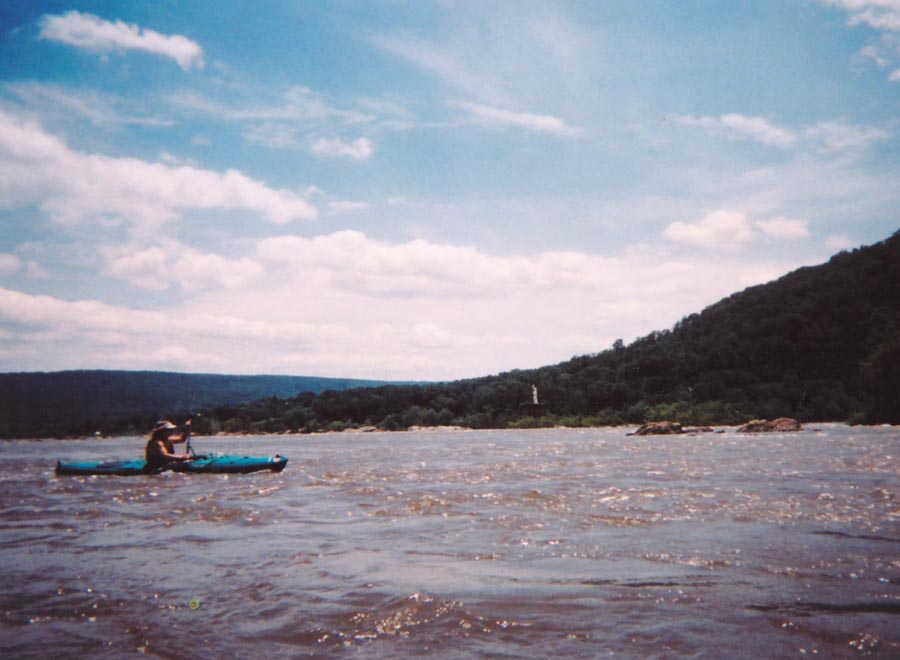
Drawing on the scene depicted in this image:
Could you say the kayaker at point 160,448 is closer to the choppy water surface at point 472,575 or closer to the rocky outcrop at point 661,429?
the choppy water surface at point 472,575

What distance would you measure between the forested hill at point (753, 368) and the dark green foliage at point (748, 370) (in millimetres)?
143

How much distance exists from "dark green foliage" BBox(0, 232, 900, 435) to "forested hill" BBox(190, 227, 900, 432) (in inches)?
5.6

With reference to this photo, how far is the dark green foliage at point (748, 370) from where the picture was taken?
205ft

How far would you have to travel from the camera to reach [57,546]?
398 inches

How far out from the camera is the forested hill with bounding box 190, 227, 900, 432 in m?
62.2

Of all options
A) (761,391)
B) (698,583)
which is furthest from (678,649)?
(761,391)

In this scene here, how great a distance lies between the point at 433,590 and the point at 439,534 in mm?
3617

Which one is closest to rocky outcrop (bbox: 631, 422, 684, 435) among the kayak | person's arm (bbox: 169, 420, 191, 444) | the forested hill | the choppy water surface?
the forested hill

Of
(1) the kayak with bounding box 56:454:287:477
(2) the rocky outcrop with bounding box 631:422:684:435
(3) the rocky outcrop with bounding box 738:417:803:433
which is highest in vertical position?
(1) the kayak with bounding box 56:454:287:477

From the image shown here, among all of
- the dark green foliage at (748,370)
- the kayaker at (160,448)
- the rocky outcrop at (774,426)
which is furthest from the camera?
the dark green foliage at (748,370)

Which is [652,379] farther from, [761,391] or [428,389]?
[428,389]

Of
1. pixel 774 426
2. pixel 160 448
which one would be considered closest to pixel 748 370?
pixel 774 426

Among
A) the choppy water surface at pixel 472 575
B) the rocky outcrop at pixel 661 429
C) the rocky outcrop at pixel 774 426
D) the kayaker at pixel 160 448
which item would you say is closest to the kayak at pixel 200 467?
the kayaker at pixel 160 448

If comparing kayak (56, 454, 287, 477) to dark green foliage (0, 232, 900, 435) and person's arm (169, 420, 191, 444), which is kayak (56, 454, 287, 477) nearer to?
person's arm (169, 420, 191, 444)
